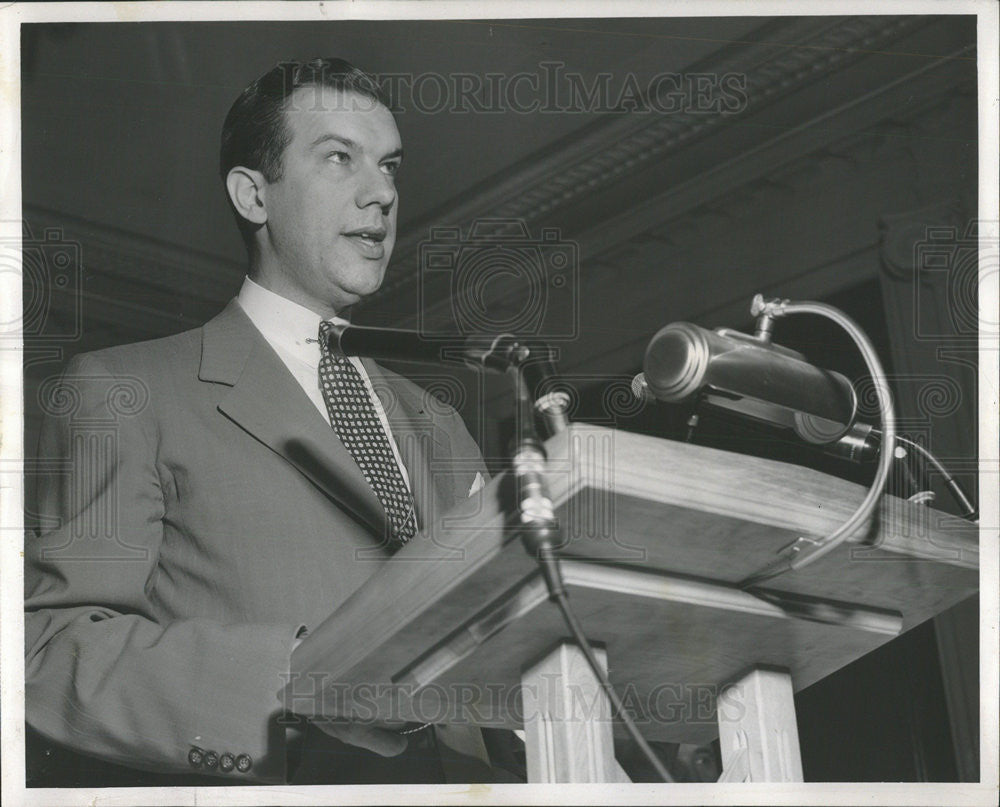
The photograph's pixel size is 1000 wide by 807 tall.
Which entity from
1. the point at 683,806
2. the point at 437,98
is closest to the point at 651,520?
the point at 683,806

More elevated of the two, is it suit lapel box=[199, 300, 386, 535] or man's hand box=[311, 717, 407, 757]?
suit lapel box=[199, 300, 386, 535]

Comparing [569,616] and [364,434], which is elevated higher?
[364,434]

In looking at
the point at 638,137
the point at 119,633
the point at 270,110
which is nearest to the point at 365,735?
the point at 119,633

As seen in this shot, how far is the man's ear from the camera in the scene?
2113mm

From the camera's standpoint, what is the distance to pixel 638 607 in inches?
52.4

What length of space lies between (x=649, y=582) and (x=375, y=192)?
92cm

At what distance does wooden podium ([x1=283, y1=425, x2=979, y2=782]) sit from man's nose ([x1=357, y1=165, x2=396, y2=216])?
2.54 ft

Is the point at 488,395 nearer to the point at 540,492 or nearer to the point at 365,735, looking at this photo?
the point at 365,735

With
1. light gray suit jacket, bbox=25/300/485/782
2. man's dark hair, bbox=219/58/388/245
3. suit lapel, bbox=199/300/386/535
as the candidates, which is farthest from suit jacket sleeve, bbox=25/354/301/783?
man's dark hair, bbox=219/58/388/245

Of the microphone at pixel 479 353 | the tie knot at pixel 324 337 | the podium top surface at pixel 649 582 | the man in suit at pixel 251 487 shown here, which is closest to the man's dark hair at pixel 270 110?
the man in suit at pixel 251 487

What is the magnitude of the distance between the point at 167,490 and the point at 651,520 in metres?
0.87

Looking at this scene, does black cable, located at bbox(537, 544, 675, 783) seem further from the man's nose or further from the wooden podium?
the man's nose

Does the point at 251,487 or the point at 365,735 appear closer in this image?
the point at 365,735

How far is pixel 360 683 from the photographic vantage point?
140 cm
